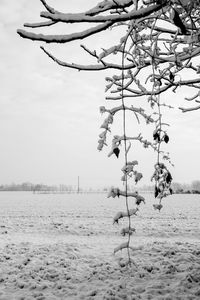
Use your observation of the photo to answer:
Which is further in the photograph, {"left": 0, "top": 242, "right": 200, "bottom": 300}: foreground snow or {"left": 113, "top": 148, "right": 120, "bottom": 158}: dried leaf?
{"left": 0, "top": 242, "right": 200, "bottom": 300}: foreground snow

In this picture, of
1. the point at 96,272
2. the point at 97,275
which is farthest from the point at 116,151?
the point at 96,272

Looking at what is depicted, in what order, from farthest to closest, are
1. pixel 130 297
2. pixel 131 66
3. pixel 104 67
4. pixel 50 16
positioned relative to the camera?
pixel 130 297 < pixel 131 66 < pixel 104 67 < pixel 50 16

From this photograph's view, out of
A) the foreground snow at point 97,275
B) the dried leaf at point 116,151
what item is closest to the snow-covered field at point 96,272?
the foreground snow at point 97,275

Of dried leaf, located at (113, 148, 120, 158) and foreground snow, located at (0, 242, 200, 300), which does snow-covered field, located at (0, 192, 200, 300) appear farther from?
dried leaf, located at (113, 148, 120, 158)

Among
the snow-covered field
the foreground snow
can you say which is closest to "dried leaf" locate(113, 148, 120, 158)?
the snow-covered field

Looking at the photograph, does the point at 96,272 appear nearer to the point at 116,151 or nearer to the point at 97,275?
the point at 97,275

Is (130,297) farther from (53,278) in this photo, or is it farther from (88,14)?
(88,14)

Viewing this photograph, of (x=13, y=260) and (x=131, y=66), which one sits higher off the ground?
(x=131, y=66)

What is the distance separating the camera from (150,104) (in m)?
4.59

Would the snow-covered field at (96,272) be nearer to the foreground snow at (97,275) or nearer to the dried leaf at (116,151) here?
the foreground snow at (97,275)

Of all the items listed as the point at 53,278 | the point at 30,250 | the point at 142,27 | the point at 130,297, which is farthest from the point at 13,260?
the point at 142,27

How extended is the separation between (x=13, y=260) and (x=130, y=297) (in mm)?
3533

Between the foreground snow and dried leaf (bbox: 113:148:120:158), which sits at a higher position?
dried leaf (bbox: 113:148:120:158)

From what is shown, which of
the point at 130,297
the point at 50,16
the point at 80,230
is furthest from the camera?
the point at 80,230
